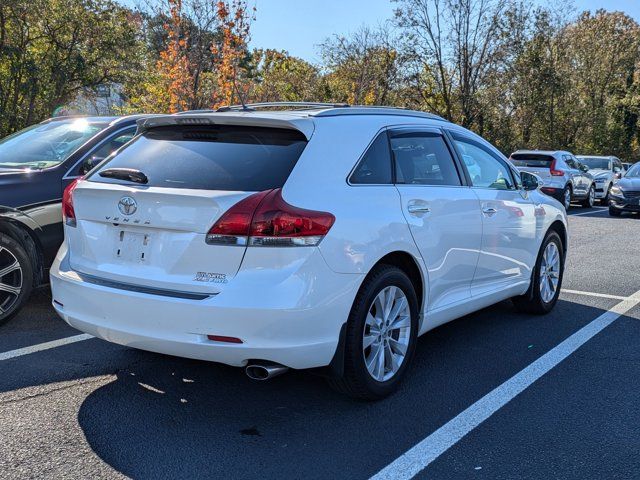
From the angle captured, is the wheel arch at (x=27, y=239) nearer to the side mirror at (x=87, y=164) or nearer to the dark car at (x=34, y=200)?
the dark car at (x=34, y=200)

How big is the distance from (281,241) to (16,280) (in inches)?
114

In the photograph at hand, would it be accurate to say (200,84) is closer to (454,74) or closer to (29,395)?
(454,74)

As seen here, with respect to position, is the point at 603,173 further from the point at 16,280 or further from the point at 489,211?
the point at 16,280

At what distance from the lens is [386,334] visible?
3.99 meters

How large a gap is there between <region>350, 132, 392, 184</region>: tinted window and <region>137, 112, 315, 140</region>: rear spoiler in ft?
1.27

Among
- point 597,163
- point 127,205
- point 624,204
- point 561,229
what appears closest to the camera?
point 127,205

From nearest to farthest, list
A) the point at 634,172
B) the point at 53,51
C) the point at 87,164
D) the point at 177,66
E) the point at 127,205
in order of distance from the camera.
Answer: the point at 127,205 < the point at 87,164 < the point at 177,66 < the point at 634,172 < the point at 53,51

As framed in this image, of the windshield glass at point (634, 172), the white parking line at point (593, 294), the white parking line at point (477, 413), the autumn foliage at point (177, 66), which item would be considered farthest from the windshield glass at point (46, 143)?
the windshield glass at point (634, 172)

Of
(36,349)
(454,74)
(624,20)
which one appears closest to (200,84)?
(454,74)

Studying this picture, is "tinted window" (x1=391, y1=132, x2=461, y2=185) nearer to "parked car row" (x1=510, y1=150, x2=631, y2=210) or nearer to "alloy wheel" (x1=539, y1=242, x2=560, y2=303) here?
"alloy wheel" (x1=539, y1=242, x2=560, y2=303)

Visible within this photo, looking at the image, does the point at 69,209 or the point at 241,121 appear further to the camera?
the point at 69,209

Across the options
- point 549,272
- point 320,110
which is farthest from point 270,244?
point 549,272

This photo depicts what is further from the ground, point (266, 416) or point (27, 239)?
point (27, 239)

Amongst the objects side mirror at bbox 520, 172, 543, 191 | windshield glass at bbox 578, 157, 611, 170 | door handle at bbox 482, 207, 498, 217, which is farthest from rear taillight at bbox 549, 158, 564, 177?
door handle at bbox 482, 207, 498, 217
